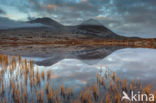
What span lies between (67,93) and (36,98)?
3.66 ft

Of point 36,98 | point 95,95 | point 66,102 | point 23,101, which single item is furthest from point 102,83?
point 23,101

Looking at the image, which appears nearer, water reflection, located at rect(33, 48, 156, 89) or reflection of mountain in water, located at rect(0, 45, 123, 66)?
water reflection, located at rect(33, 48, 156, 89)

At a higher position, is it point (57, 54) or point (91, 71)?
point (57, 54)

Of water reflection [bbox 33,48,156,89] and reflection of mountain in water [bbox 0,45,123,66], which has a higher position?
reflection of mountain in water [bbox 0,45,123,66]

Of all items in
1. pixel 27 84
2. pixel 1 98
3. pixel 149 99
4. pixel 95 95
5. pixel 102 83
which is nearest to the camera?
pixel 149 99

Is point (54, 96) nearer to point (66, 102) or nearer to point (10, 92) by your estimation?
point (66, 102)

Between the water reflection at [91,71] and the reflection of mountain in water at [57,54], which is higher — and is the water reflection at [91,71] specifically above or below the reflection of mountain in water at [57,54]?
below

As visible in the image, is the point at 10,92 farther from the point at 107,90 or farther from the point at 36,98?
the point at 107,90

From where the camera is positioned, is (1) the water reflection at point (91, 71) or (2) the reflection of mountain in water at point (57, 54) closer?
(1) the water reflection at point (91, 71)

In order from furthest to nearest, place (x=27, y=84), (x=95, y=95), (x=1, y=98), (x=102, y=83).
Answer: (x=102, y=83)
(x=27, y=84)
(x=95, y=95)
(x=1, y=98)

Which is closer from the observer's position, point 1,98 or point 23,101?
point 23,101

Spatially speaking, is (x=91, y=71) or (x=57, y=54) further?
(x=57, y=54)

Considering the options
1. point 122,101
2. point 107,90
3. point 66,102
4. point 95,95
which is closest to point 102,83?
point 107,90

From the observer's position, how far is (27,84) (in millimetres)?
6168
